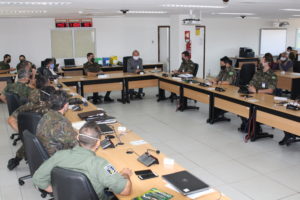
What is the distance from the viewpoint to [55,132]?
324 cm

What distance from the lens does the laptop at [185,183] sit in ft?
8.04

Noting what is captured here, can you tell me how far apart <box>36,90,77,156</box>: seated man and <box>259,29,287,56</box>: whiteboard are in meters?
13.8

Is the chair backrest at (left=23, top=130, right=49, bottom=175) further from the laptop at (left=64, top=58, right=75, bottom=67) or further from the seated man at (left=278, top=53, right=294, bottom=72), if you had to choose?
the seated man at (left=278, top=53, right=294, bottom=72)

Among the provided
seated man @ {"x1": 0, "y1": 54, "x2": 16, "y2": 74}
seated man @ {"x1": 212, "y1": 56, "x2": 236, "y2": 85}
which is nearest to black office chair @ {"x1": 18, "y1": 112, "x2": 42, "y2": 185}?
seated man @ {"x1": 212, "y1": 56, "x2": 236, "y2": 85}

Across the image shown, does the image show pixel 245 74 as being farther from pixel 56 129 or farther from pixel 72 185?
pixel 72 185

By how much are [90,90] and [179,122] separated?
287cm

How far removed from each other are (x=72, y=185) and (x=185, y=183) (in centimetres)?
91

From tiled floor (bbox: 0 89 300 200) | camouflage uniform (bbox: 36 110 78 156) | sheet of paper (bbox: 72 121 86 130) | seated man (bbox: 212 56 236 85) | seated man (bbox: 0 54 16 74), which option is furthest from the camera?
seated man (bbox: 0 54 16 74)

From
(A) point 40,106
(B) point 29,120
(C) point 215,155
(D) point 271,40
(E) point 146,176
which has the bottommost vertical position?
(C) point 215,155

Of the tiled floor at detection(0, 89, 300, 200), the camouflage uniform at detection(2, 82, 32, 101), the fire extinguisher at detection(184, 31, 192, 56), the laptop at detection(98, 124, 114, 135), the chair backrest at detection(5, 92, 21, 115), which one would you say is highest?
the fire extinguisher at detection(184, 31, 192, 56)

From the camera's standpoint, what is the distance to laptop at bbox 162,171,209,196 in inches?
96.4

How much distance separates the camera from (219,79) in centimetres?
757

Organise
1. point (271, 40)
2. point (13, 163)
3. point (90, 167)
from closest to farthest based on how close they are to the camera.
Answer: point (90, 167) → point (13, 163) → point (271, 40)

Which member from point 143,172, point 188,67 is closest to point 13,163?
point 143,172
